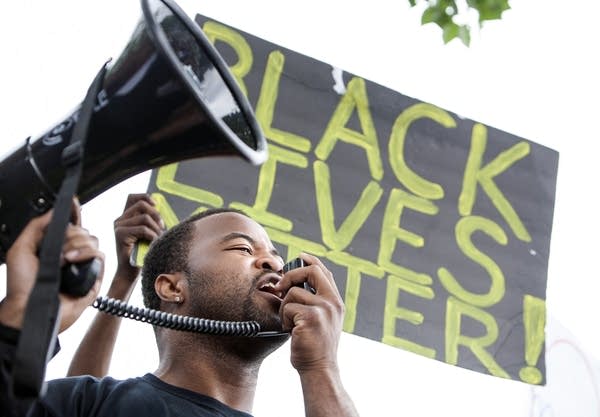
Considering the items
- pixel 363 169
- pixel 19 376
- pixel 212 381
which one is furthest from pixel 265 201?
pixel 19 376

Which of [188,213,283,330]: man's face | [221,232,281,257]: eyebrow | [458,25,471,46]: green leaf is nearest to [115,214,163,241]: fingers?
[188,213,283,330]: man's face

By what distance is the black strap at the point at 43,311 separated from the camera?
1.49 m

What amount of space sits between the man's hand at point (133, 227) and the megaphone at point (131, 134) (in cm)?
135

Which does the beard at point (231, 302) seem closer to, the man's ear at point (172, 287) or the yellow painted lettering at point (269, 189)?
the man's ear at point (172, 287)

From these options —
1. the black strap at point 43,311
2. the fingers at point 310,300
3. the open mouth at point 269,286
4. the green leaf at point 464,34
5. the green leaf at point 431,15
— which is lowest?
the black strap at point 43,311

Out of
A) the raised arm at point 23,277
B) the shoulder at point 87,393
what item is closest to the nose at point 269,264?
the shoulder at point 87,393

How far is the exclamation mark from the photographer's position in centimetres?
398

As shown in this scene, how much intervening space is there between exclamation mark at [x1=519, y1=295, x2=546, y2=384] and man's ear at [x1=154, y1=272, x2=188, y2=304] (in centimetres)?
158

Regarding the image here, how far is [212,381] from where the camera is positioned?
8.79 ft

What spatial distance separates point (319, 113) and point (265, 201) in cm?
48

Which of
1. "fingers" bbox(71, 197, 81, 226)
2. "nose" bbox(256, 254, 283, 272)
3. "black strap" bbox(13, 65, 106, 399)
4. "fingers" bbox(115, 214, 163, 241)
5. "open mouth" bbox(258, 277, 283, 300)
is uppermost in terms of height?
"fingers" bbox(115, 214, 163, 241)

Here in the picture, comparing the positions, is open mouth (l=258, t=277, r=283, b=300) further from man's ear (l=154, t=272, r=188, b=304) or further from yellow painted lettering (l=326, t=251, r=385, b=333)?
yellow painted lettering (l=326, t=251, r=385, b=333)

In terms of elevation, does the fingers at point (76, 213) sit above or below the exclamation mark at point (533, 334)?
below

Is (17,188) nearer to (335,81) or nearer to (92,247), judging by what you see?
(92,247)
